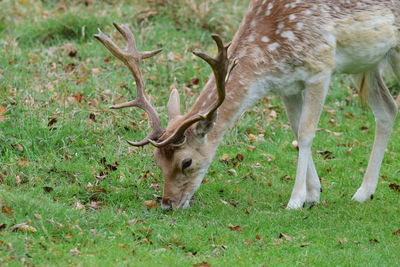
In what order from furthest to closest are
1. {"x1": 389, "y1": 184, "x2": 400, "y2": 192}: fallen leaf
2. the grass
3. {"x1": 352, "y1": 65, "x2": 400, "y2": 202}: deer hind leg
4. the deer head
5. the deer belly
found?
{"x1": 389, "y1": 184, "x2": 400, "y2": 192}: fallen leaf, {"x1": 352, "y1": 65, "x2": 400, "y2": 202}: deer hind leg, the deer belly, the deer head, the grass

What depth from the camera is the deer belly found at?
7848mm

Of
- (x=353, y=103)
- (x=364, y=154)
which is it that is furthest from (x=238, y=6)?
(x=364, y=154)

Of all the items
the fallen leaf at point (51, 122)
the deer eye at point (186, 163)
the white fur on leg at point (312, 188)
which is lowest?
the white fur on leg at point (312, 188)

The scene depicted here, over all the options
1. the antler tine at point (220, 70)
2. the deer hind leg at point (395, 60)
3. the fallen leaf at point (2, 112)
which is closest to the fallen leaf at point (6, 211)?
the antler tine at point (220, 70)

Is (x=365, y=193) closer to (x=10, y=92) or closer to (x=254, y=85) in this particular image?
(x=254, y=85)

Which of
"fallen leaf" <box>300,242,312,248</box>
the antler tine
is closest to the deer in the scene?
the antler tine

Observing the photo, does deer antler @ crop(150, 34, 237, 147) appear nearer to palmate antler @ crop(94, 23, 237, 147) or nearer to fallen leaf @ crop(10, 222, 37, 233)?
palmate antler @ crop(94, 23, 237, 147)

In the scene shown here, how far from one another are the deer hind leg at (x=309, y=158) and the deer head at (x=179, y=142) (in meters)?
0.94

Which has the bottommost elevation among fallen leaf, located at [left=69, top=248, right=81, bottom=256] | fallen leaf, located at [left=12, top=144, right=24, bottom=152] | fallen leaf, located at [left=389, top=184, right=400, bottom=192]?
fallen leaf, located at [left=389, top=184, right=400, bottom=192]

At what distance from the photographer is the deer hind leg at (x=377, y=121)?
329 inches

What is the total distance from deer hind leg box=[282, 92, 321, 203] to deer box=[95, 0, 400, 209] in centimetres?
9

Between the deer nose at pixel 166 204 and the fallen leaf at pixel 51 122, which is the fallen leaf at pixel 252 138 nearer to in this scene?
the fallen leaf at pixel 51 122

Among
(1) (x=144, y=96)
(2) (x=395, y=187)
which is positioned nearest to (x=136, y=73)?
(1) (x=144, y=96)

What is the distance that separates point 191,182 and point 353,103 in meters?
4.75
